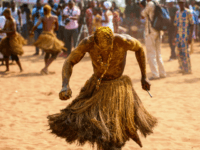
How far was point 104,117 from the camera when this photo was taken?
2.89 m

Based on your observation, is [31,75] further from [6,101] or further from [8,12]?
[6,101]

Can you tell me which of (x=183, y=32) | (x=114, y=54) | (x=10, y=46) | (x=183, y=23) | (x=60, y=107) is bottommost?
(x=60, y=107)

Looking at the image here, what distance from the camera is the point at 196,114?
4992mm

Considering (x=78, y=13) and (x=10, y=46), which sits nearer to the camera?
(x=10, y=46)

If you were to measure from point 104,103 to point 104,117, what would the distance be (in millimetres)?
175

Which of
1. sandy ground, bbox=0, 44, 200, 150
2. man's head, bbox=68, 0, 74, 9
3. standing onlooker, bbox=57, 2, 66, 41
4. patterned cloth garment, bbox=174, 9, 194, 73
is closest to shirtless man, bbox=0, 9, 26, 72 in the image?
sandy ground, bbox=0, 44, 200, 150

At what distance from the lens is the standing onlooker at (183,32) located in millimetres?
7996

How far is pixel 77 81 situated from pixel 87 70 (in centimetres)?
169

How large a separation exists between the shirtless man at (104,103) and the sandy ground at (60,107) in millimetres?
533

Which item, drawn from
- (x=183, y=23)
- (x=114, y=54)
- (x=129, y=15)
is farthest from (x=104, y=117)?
(x=129, y=15)

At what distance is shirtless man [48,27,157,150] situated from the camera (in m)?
2.77

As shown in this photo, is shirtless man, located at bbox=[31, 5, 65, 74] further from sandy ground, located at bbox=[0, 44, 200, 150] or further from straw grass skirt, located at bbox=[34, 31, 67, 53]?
sandy ground, located at bbox=[0, 44, 200, 150]

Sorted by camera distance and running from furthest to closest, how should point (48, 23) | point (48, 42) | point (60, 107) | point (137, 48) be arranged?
1. point (48, 23)
2. point (48, 42)
3. point (60, 107)
4. point (137, 48)

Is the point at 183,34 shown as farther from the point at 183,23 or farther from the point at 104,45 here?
the point at 104,45
